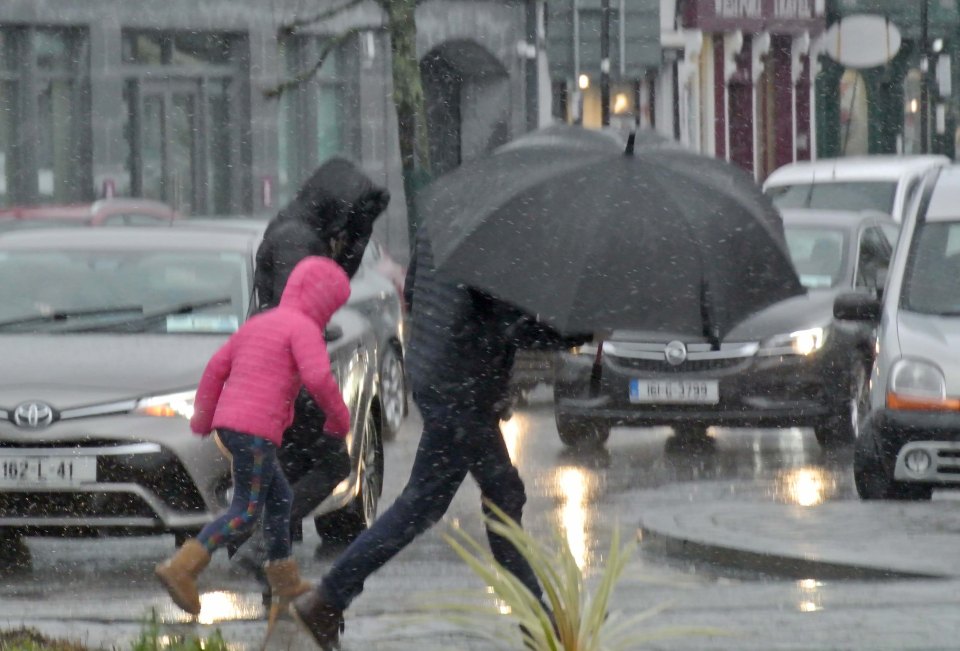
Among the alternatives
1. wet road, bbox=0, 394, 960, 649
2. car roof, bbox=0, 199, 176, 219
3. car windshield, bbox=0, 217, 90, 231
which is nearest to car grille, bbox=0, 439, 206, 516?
wet road, bbox=0, 394, 960, 649

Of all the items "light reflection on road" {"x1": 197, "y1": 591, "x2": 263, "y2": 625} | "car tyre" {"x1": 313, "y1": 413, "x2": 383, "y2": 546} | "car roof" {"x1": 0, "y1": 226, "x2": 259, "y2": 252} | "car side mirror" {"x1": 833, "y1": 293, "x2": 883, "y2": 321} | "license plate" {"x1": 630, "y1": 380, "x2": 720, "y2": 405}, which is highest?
"car roof" {"x1": 0, "y1": 226, "x2": 259, "y2": 252}

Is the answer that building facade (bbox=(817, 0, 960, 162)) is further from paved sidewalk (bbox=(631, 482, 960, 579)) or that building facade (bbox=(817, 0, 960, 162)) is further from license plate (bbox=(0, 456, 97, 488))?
license plate (bbox=(0, 456, 97, 488))

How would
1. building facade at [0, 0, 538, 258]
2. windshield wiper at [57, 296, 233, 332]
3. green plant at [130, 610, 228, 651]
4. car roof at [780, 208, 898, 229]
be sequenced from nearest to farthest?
green plant at [130, 610, 228, 651] → windshield wiper at [57, 296, 233, 332] → car roof at [780, 208, 898, 229] → building facade at [0, 0, 538, 258]

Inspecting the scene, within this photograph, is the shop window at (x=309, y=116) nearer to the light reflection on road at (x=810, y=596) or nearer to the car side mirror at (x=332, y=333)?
the car side mirror at (x=332, y=333)

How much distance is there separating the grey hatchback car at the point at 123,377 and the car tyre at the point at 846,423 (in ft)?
14.2

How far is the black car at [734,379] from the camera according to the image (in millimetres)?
13938

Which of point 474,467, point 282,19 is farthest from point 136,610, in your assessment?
point 282,19

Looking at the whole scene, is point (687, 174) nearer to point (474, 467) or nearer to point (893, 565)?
point (474, 467)

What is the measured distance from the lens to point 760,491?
40.2 ft

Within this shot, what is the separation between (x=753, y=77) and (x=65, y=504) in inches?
1413

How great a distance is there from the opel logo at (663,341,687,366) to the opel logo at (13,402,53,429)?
221 inches

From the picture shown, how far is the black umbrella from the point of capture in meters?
6.70

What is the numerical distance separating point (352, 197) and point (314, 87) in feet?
82.9

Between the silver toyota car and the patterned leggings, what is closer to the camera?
the patterned leggings
